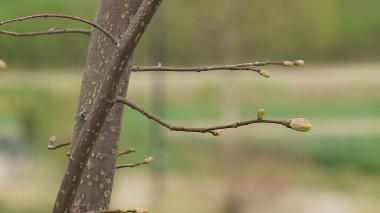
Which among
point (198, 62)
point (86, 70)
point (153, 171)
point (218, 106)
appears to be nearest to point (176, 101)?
point (218, 106)

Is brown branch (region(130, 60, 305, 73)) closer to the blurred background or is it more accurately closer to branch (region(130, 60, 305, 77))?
branch (region(130, 60, 305, 77))

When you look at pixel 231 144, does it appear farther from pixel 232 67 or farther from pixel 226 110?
pixel 232 67

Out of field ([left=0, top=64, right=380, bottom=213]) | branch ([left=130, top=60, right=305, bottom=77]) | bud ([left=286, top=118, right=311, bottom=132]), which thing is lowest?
bud ([left=286, top=118, right=311, bottom=132])

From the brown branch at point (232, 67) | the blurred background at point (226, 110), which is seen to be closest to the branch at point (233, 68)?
the brown branch at point (232, 67)

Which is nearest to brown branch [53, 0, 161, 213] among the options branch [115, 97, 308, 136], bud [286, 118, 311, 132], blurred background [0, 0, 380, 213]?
branch [115, 97, 308, 136]

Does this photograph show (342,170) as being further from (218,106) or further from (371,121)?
(218,106)

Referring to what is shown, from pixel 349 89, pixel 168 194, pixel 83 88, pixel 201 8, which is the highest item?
pixel 349 89
